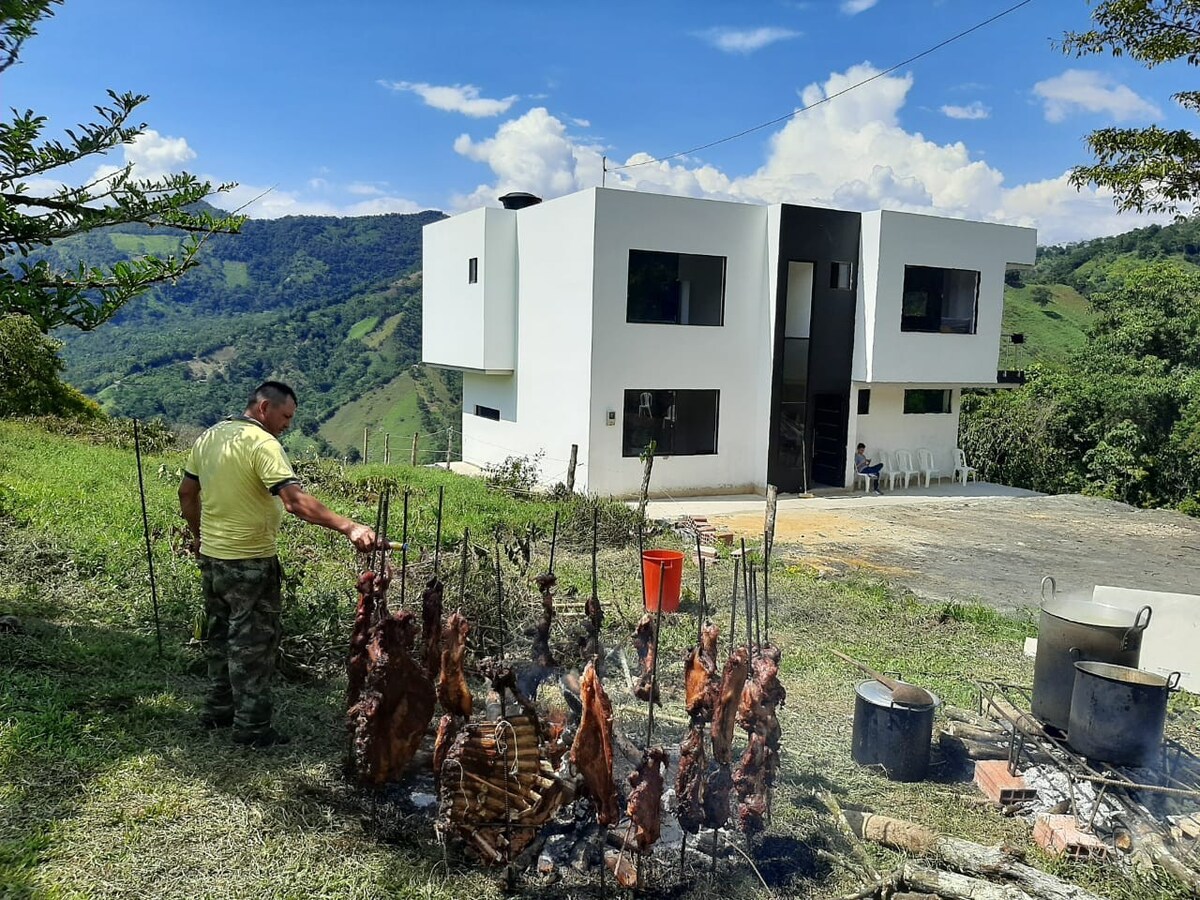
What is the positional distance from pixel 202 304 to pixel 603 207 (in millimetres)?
77225

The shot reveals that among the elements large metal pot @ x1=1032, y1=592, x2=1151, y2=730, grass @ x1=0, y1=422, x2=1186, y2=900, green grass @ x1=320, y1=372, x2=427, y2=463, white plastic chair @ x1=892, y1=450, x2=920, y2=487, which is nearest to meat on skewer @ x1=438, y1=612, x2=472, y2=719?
grass @ x1=0, y1=422, x2=1186, y2=900

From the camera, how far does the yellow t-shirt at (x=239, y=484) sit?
12.4 ft

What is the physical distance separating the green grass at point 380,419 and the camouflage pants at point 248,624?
3649 centimetres

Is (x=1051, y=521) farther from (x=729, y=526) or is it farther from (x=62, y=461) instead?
(x=62, y=461)

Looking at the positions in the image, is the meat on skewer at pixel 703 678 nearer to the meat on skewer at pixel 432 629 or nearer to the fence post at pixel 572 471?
the meat on skewer at pixel 432 629

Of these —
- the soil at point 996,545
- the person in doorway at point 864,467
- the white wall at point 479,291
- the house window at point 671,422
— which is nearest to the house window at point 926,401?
the person in doorway at point 864,467

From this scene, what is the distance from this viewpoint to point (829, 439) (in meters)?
18.0

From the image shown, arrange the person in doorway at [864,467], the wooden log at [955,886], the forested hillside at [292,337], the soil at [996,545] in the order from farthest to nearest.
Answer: the forested hillside at [292,337] < the person in doorway at [864,467] < the soil at [996,545] < the wooden log at [955,886]

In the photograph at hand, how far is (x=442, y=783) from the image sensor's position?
10.3 feet

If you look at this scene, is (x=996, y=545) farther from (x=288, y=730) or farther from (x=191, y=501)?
(x=191, y=501)

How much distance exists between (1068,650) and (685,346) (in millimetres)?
12004

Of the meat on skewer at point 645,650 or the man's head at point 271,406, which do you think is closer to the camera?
the man's head at point 271,406

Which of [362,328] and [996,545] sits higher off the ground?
[362,328]

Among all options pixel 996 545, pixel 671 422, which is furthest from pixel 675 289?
pixel 996 545
